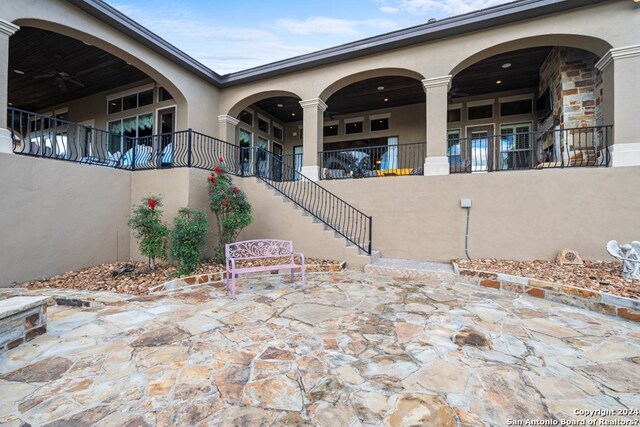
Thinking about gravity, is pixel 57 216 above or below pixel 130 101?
below

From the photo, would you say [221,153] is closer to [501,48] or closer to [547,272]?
[501,48]

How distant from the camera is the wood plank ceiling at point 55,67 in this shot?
6.96 m

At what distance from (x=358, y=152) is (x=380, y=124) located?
306cm

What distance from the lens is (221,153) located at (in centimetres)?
823

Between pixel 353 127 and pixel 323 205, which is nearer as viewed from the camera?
pixel 323 205

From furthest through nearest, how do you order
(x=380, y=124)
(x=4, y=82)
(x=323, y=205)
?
(x=380, y=124) < (x=323, y=205) < (x=4, y=82)

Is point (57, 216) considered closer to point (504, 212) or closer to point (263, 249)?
point (263, 249)

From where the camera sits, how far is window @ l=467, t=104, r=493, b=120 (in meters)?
9.74

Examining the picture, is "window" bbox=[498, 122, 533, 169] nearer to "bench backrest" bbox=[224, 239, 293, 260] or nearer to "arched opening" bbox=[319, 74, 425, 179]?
→ "arched opening" bbox=[319, 74, 425, 179]

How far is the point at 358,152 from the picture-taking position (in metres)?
8.91

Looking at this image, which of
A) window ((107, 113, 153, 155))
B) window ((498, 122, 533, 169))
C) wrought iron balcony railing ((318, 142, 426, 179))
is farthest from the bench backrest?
window ((498, 122, 533, 169))

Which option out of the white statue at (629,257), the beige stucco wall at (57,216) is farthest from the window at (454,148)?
the beige stucco wall at (57,216)

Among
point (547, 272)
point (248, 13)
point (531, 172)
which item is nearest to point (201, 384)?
point (547, 272)

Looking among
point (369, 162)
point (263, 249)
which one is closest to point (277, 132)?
point (369, 162)
